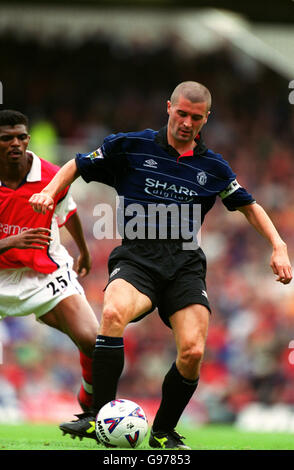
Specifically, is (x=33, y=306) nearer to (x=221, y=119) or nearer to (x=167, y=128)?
(x=167, y=128)

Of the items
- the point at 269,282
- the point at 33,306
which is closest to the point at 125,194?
the point at 33,306

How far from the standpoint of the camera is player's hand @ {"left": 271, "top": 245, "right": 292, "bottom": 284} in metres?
5.88

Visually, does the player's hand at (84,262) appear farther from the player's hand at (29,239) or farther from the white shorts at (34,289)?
the player's hand at (29,239)

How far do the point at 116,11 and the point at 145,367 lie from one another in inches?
494

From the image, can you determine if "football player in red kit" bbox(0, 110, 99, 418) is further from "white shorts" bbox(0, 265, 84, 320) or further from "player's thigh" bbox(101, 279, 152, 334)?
"player's thigh" bbox(101, 279, 152, 334)

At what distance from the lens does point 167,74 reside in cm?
2352

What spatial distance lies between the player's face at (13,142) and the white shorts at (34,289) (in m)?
0.93

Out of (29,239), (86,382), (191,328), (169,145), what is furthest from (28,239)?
(86,382)

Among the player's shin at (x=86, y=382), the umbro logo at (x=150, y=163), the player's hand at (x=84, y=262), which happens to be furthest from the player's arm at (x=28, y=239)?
the player's hand at (x=84, y=262)

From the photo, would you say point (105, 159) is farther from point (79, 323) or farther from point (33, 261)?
point (79, 323)

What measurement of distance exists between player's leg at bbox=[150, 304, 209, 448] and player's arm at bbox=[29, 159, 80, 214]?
1.18 meters

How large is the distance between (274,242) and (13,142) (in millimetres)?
2125

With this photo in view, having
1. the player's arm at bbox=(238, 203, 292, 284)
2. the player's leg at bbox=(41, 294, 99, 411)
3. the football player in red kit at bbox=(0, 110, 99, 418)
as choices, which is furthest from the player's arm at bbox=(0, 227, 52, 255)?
the player's arm at bbox=(238, 203, 292, 284)

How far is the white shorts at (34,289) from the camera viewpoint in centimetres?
685
